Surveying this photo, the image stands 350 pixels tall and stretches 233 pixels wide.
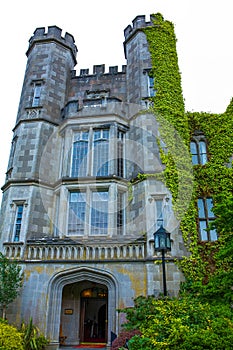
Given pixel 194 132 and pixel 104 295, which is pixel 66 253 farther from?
pixel 194 132

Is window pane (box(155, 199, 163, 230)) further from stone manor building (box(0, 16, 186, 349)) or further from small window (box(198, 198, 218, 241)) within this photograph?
small window (box(198, 198, 218, 241))

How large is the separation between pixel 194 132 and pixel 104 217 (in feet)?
21.6

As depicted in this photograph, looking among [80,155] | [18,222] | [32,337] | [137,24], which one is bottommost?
[32,337]

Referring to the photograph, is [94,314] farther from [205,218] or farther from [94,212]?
[205,218]

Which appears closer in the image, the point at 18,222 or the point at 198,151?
the point at 18,222

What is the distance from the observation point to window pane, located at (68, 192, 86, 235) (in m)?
13.4

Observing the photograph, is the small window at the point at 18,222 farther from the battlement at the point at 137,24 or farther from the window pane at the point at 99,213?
the battlement at the point at 137,24

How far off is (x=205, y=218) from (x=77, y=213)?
5825mm

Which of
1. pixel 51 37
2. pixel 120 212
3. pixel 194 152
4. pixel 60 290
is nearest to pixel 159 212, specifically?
pixel 120 212

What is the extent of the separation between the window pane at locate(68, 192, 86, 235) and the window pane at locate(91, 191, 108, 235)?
18.4 inches

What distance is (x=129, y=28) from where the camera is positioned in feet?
62.2

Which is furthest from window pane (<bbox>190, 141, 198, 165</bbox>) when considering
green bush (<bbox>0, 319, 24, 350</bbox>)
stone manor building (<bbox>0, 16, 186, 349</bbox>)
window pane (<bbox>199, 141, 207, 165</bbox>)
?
green bush (<bbox>0, 319, 24, 350</bbox>)

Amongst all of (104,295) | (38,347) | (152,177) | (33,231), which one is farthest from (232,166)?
(38,347)

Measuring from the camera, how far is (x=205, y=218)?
13195mm
